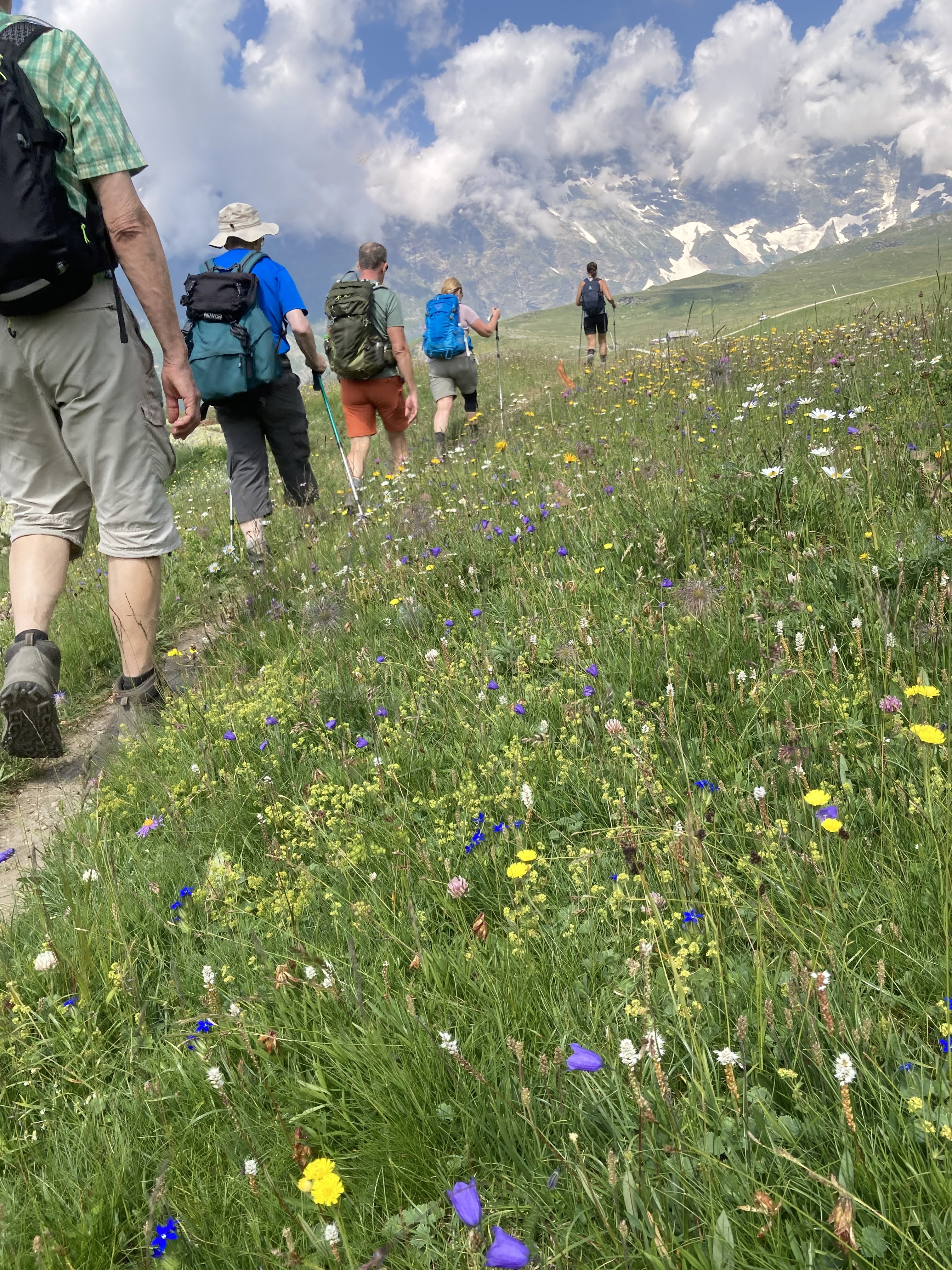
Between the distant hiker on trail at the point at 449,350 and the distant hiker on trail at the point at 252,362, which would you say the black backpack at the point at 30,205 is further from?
the distant hiker on trail at the point at 449,350

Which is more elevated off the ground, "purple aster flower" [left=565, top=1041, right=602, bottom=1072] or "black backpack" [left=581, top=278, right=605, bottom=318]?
"black backpack" [left=581, top=278, right=605, bottom=318]

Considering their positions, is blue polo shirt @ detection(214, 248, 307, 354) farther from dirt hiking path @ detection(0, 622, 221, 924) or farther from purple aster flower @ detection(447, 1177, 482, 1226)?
purple aster flower @ detection(447, 1177, 482, 1226)

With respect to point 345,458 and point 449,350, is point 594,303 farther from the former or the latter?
point 345,458

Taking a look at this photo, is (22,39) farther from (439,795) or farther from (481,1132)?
(481,1132)

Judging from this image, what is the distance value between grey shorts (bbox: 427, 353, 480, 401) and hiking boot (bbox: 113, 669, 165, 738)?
7.53 metres

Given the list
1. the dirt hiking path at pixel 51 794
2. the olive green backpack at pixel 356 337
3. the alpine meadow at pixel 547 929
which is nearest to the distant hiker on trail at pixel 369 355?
the olive green backpack at pixel 356 337

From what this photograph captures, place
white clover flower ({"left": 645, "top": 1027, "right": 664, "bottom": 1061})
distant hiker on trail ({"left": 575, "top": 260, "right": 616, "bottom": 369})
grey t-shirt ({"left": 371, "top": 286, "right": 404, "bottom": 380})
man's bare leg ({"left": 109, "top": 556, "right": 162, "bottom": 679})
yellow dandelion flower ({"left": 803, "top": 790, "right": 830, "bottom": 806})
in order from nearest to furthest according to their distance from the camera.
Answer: white clover flower ({"left": 645, "top": 1027, "right": 664, "bottom": 1061}) < yellow dandelion flower ({"left": 803, "top": 790, "right": 830, "bottom": 806}) < man's bare leg ({"left": 109, "top": 556, "right": 162, "bottom": 679}) < grey t-shirt ({"left": 371, "top": 286, "right": 404, "bottom": 380}) < distant hiker on trail ({"left": 575, "top": 260, "right": 616, "bottom": 369})

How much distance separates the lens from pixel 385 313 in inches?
333

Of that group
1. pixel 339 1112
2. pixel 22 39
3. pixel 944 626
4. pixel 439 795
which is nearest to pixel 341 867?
pixel 439 795

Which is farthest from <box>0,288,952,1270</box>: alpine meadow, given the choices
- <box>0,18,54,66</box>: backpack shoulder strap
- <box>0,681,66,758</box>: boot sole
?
<box>0,18,54,66</box>: backpack shoulder strap

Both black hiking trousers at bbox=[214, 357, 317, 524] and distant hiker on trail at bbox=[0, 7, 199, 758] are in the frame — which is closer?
distant hiker on trail at bbox=[0, 7, 199, 758]

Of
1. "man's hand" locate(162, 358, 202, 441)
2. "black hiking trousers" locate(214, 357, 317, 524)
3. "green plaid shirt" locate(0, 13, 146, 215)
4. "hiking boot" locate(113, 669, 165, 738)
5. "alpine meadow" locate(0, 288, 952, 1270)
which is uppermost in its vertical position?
"green plaid shirt" locate(0, 13, 146, 215)

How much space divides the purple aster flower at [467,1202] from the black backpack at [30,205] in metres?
3.94

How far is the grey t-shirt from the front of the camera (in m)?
8.39
